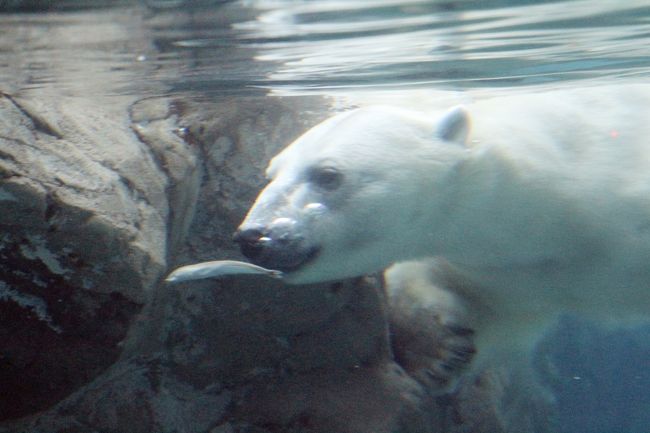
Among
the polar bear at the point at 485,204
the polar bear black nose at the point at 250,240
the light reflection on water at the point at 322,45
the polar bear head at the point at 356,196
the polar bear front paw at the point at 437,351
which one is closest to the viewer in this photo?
the polar bear black nose at the point at 250,240

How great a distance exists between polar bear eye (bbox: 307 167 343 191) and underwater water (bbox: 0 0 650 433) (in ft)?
2.63

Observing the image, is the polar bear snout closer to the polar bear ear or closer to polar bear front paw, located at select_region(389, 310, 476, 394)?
the polar bear ear

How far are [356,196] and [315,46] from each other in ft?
5.05

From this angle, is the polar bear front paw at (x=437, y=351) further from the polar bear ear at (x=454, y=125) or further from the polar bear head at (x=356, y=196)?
the polar bear ear at (x=454, y=125)

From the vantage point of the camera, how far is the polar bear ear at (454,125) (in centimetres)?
311

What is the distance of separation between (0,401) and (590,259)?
3.31 metres

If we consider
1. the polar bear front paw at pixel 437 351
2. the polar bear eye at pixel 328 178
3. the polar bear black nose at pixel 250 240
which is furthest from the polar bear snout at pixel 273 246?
the polar bear front paw at pixel 437 351

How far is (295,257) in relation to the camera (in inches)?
104

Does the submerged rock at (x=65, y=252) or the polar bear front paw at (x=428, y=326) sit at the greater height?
the submerged rock at (x=65, y=252)

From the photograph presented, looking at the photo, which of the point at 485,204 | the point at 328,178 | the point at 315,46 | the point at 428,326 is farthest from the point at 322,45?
the point at 428,326

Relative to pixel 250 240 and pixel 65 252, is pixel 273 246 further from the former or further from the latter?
pixel 65 252

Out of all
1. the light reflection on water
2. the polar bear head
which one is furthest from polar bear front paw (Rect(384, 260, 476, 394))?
the light reflection on water

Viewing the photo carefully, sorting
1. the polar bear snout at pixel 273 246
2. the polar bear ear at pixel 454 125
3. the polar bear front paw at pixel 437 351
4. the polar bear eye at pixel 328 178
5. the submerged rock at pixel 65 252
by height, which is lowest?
the polar bear front paw at pixel 437 351

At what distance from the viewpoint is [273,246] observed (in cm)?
257
